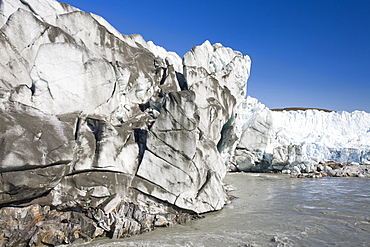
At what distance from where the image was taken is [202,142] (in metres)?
12.6

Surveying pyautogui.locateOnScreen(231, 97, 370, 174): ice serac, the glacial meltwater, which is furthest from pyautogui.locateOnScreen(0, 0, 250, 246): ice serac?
pyautogui.locateOnScreen(231, 97, 370, 174): ice serac

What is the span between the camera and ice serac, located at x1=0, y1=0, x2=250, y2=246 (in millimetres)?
7617

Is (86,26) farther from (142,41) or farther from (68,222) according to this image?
(68,222)

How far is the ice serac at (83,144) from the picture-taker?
7617 mm

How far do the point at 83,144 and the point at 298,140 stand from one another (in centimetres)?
4617

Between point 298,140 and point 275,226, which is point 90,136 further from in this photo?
point 298,140

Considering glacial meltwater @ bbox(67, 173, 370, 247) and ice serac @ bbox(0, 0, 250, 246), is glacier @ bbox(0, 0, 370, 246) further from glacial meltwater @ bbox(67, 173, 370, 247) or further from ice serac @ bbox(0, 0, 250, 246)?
glacial meltwater @ bbox(67, 173, 370, 247)

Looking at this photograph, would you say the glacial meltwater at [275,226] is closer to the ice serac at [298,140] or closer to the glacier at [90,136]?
the glacier at [90,136]

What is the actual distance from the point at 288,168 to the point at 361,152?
1632 centimetres

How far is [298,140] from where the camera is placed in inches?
1863

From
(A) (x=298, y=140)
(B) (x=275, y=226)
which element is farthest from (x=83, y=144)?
(A) (x=298, y=140)

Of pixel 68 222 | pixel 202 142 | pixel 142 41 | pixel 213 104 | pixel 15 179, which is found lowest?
pixel 68 222

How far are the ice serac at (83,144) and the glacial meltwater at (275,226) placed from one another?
0.78 metres

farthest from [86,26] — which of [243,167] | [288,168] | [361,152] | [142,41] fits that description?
[361,152]
